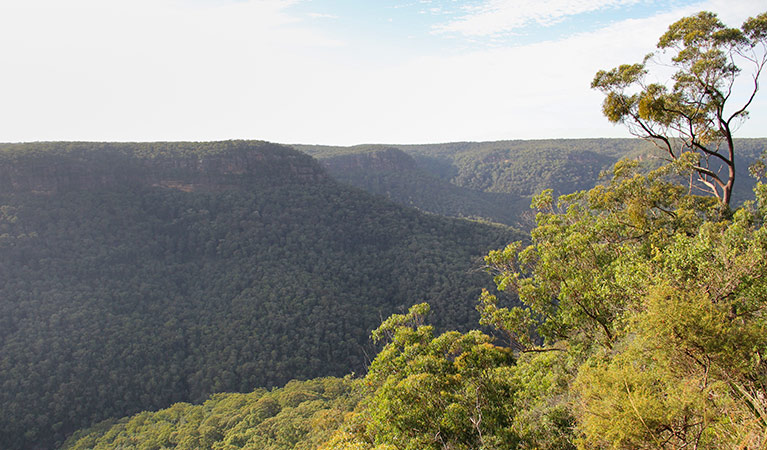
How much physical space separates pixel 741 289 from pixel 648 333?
223cm

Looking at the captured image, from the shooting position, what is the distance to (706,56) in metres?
11.6

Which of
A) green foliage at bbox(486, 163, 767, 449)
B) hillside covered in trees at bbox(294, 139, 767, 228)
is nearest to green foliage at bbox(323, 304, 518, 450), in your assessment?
green foliage at bbox(486, 163, 767, 449)

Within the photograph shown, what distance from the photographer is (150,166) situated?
2586 inches

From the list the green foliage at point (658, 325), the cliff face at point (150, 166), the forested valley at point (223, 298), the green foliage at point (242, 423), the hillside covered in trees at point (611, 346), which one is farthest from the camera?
the cliff face at point (150, 166)

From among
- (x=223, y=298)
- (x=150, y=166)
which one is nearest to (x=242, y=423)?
(x=223, y=298)

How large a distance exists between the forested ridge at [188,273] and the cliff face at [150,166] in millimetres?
214

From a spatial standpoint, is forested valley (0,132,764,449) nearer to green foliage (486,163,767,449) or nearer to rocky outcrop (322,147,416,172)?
green foliage (486,163,767,449)

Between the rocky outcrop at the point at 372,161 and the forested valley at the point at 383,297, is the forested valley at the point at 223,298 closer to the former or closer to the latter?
the forested valley at the point at 383,297

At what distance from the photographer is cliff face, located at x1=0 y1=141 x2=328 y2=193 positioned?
5541 cm

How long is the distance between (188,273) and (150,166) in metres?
21.1

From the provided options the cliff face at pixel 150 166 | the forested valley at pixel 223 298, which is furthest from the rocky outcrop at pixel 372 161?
the forested valley at pixel 223 298

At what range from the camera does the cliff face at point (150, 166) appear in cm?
5541

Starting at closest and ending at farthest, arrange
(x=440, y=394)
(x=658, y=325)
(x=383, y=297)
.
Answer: (x=658, y=325), (x=440, y=394), (x=383, y=297)

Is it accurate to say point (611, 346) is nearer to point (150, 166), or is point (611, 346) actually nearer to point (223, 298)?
point (223, 298)
